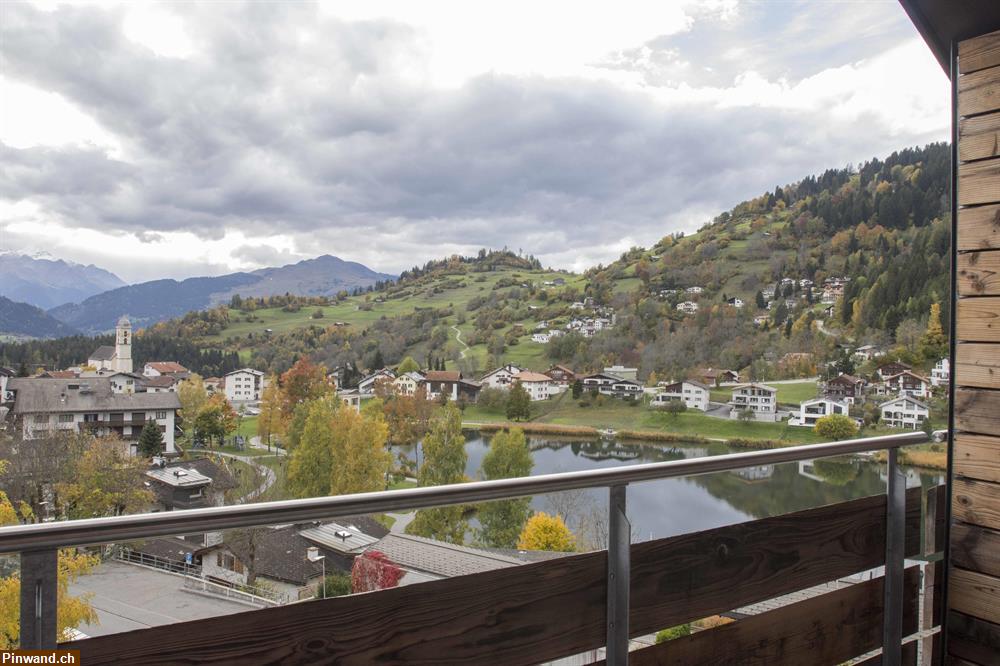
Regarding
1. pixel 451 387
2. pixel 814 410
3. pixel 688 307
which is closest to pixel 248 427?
pixel 451 387

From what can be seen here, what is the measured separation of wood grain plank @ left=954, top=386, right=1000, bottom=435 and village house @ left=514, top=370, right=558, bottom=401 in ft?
96.4

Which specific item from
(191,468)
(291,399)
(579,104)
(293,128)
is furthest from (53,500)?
(293,128)

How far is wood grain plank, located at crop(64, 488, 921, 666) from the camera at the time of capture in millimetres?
786

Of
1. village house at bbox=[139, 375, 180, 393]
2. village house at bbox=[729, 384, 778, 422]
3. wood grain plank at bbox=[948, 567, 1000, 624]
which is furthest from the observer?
village house at bbox=[729, 384, 778, 422]

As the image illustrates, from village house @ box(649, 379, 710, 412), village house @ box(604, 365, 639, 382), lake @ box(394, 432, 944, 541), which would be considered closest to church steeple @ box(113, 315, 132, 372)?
village house @ box(604, 365, 639, 382)

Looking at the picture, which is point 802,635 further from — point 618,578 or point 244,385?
point 244,385

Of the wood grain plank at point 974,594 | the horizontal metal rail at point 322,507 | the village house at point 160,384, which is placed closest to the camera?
the horizontal metal rail at point 322,507

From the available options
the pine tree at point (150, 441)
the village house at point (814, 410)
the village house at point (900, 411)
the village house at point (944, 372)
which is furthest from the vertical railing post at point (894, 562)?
the village house at point (814, 410)

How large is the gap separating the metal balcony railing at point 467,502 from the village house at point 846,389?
2636 cm

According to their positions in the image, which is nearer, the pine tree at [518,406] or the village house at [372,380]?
the pine tree at [518,406]

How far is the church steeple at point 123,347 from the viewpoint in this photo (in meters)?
24.3

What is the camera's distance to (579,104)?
1141 inches

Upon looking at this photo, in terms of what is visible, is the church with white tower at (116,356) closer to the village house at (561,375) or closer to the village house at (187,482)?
the village house at (187,482)

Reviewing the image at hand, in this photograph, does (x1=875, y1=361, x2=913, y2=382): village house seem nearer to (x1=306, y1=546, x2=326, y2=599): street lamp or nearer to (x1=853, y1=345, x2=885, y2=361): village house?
(x1=853, y1=345, x2=885, y2=361): village house
